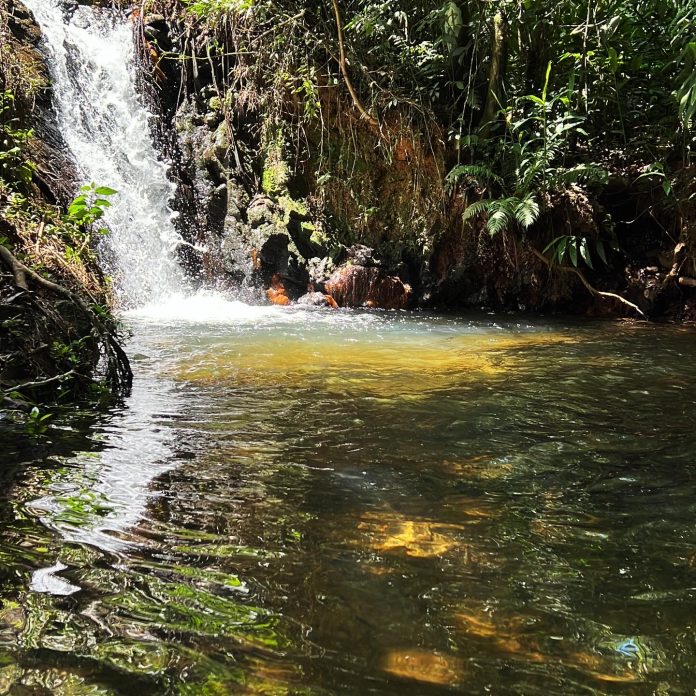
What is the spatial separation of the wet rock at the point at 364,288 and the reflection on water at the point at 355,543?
4965mm

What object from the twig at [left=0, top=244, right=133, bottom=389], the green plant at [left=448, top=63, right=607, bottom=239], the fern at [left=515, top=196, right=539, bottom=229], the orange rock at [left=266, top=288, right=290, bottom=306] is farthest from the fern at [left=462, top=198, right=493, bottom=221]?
the twig at [left=0, top=244, right=133, bottom=389]

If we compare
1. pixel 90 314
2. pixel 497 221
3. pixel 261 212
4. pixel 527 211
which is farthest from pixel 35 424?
pixel 261 212

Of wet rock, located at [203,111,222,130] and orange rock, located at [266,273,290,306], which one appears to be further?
wet rock, located at [203,111,222,130]

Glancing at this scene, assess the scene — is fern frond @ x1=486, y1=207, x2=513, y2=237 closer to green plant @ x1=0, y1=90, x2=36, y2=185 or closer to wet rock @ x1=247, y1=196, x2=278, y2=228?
wet rock @ x1=247, y1=196, x2=278, y2=228

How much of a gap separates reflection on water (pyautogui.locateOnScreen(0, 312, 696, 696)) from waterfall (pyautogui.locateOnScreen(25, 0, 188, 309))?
4.99m

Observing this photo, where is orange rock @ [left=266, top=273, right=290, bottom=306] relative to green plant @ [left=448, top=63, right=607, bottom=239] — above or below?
below

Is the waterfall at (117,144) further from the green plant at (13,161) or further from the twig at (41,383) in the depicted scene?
the twig at (41,383)

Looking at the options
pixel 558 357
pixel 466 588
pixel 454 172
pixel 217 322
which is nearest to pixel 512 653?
pixel 466 588

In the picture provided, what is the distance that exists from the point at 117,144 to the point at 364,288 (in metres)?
4.53

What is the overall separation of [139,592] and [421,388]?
286 cm

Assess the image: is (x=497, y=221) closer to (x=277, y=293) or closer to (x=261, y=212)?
(x=277, y=293)

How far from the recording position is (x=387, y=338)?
6.42 metres

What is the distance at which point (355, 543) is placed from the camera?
2080mm

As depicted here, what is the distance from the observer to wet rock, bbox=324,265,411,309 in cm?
919
